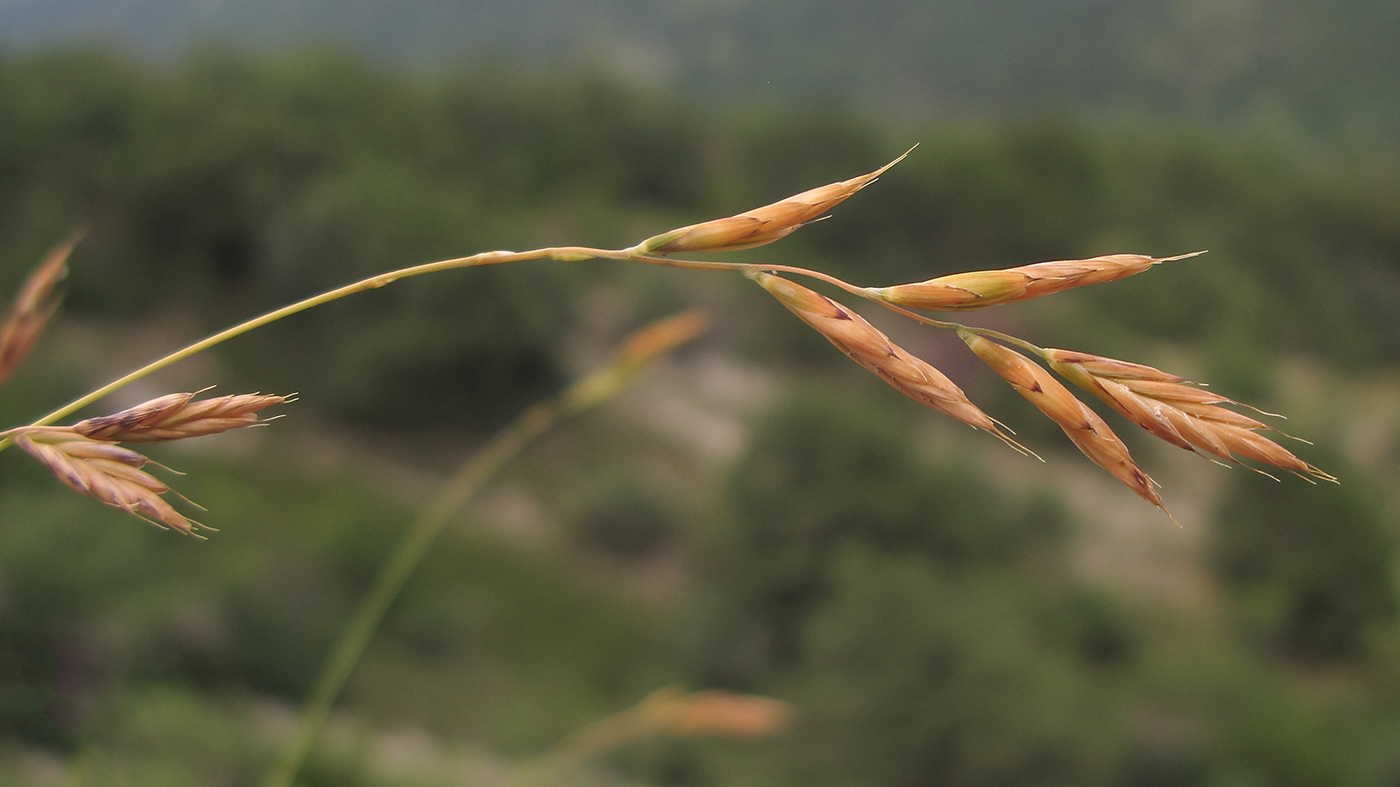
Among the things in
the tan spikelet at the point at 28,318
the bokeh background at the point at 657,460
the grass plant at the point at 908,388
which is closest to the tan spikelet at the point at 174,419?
the grass plant at the point at 908,388

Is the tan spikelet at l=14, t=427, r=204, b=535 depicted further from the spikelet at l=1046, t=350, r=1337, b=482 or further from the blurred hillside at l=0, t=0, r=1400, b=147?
the blurred hillside at l=0, t=0, r=1400, b=147

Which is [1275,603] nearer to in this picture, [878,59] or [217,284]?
[217,284]

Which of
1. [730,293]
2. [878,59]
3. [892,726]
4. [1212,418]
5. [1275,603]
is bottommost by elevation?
[878,59]

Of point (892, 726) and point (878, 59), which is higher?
point (892, 726)

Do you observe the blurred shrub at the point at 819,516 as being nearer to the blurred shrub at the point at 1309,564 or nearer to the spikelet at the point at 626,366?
the blurred shrub at the point at 1309,564

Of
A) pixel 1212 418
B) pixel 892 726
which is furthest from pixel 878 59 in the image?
pixel 1212 418
